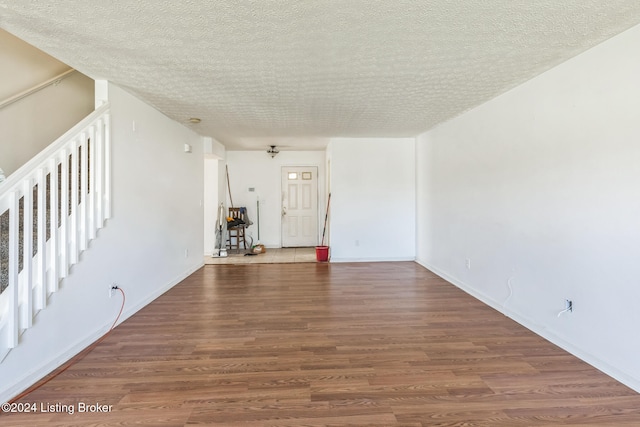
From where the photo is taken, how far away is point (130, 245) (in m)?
3.08

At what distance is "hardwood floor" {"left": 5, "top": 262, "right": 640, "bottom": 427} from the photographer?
1641 mm

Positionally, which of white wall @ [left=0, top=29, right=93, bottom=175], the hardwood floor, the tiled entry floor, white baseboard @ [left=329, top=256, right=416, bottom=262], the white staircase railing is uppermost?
white wall @ [left=0, top=29, right=93, bottom=175]

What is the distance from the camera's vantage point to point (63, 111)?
327 cm

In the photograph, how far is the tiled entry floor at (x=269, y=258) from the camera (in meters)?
5.64

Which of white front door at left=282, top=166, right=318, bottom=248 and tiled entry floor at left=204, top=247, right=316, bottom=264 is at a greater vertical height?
white front door at left=282, top=166, right=318, bottom=248

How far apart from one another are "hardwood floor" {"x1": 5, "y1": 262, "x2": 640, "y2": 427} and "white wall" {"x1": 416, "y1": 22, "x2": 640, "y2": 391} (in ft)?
0.90

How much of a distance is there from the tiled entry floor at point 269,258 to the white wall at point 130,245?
903 millimetres

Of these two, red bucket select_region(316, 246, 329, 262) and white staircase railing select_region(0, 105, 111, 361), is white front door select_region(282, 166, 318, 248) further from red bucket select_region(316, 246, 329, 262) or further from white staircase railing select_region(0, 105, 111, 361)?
white staircase railing select_region(0, 105, 111, 361)

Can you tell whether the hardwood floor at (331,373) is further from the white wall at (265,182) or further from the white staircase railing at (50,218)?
the white wall at (265,182)

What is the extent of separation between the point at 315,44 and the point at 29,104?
2947 mm

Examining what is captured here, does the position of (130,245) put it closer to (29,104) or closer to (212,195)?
(29,104)

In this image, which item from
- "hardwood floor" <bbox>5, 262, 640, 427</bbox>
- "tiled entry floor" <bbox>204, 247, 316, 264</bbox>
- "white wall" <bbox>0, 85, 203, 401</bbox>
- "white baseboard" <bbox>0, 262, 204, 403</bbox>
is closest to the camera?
"hardwood floor" <bbox>5, 262, 640, 427</bbox>

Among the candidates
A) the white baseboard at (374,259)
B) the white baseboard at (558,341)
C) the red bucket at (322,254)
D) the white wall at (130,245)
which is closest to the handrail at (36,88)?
the white wall at (130,245)

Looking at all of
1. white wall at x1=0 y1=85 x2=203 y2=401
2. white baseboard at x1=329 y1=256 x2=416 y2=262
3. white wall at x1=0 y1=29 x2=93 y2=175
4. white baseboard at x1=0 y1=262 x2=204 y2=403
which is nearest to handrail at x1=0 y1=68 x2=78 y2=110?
white wall at x1=0 y1=29 x2=93 y2=175
